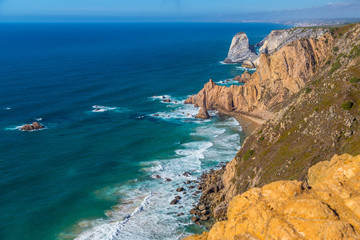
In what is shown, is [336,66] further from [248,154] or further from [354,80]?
[248,154]

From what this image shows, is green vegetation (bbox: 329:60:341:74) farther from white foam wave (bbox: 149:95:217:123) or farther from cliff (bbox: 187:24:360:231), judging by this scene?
white foam wave (bbox: 149:95:217:123)

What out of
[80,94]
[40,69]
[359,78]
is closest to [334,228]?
[359,78]

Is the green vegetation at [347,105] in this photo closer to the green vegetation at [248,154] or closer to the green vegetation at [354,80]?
the green vegetation at [354,80]

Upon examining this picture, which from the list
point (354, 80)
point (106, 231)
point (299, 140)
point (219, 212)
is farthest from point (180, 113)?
point (106, 231)

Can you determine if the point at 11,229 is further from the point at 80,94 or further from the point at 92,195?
the point at 80,94

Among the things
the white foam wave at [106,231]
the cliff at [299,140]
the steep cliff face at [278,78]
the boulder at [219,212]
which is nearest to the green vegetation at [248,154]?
the cliff at [299,140]

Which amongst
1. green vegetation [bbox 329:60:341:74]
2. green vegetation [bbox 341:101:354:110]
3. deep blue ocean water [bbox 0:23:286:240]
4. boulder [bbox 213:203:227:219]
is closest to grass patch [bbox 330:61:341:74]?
green vegetation [bbox 329:60:341:74]
